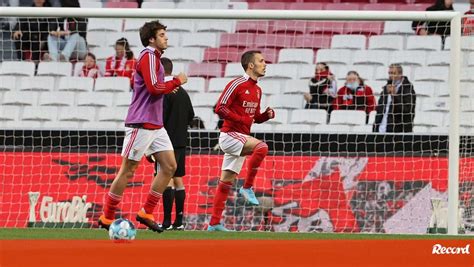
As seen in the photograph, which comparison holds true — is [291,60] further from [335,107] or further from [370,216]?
[370,216]

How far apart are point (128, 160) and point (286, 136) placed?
381 cm

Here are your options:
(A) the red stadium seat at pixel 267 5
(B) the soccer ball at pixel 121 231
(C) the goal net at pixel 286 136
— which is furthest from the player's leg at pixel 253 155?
(A) the red stadium seat at pixel 267 5

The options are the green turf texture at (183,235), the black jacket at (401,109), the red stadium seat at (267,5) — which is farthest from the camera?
the red stadium seat at (267,5)

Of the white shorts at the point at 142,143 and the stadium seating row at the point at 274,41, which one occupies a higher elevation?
the stadium seating row at the point at 274,41

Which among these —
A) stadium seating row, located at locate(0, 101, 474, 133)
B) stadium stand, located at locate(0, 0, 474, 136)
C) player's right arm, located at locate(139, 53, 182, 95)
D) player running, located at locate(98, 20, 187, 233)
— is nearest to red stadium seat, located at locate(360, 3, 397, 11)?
stadium stand, located at locate(0, 0, 474, 136)

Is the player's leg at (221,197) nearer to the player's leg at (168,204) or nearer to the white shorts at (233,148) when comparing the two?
the white shorts at (233,148)

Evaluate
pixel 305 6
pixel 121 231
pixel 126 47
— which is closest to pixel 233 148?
pixel 121 231

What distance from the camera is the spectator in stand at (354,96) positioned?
17.1 meters

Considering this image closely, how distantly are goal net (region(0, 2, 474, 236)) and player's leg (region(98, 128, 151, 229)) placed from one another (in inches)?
86.1

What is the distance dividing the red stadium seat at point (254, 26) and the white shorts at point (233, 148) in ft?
17.3

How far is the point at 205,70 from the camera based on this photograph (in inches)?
749

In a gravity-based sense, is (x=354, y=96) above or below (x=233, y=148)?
above

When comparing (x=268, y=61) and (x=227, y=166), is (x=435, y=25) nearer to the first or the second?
(x=268, y=61)

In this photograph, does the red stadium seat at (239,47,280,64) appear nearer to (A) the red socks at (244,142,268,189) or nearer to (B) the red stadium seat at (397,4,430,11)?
(B) the red stadium seat at (397,4,430,11)
